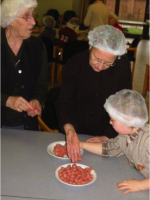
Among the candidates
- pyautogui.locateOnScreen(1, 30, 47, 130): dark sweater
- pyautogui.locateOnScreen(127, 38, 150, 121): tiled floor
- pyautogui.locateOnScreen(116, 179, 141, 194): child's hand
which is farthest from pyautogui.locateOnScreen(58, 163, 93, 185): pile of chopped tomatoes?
pyautogui.locateOnScreen(127, 38, 150, 121): tiled floor

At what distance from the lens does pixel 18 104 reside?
6.38ft

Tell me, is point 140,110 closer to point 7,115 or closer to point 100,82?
point 100,82

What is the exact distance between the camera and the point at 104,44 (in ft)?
6.15

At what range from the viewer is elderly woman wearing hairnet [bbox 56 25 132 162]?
1.94m

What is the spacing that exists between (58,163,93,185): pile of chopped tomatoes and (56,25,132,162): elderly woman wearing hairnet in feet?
1.17

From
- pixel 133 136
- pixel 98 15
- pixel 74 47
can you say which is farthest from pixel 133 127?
pixel 98 15

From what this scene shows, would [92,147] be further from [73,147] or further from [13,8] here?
[13,8]

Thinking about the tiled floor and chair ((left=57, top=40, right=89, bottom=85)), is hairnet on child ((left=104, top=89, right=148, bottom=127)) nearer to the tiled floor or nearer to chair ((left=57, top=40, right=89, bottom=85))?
the tiled floor

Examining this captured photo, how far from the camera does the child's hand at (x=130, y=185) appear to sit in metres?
1.50

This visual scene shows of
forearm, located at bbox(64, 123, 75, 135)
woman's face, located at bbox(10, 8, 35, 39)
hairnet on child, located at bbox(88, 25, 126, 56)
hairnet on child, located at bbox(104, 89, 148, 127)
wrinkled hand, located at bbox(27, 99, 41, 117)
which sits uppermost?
woman's face, located at bbox(10, 8, 35, 39)

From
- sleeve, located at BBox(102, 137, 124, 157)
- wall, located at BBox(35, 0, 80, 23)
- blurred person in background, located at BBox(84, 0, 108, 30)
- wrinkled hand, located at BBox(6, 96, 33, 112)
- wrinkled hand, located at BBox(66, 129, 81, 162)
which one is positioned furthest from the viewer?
wall, located at BBox(35, 0, 80, 23)

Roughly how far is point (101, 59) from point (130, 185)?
76 centimetres

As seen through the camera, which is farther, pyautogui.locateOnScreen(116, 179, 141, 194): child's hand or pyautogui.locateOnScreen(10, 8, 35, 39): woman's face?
pyautogui.locateOnScreen(10, 8, 35, 39): woman's face

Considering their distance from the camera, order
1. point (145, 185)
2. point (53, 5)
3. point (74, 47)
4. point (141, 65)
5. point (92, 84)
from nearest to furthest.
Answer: point (145, 185)
point (92, 84)
point (74, 47)
point (141, 65)
point (53, 5)
